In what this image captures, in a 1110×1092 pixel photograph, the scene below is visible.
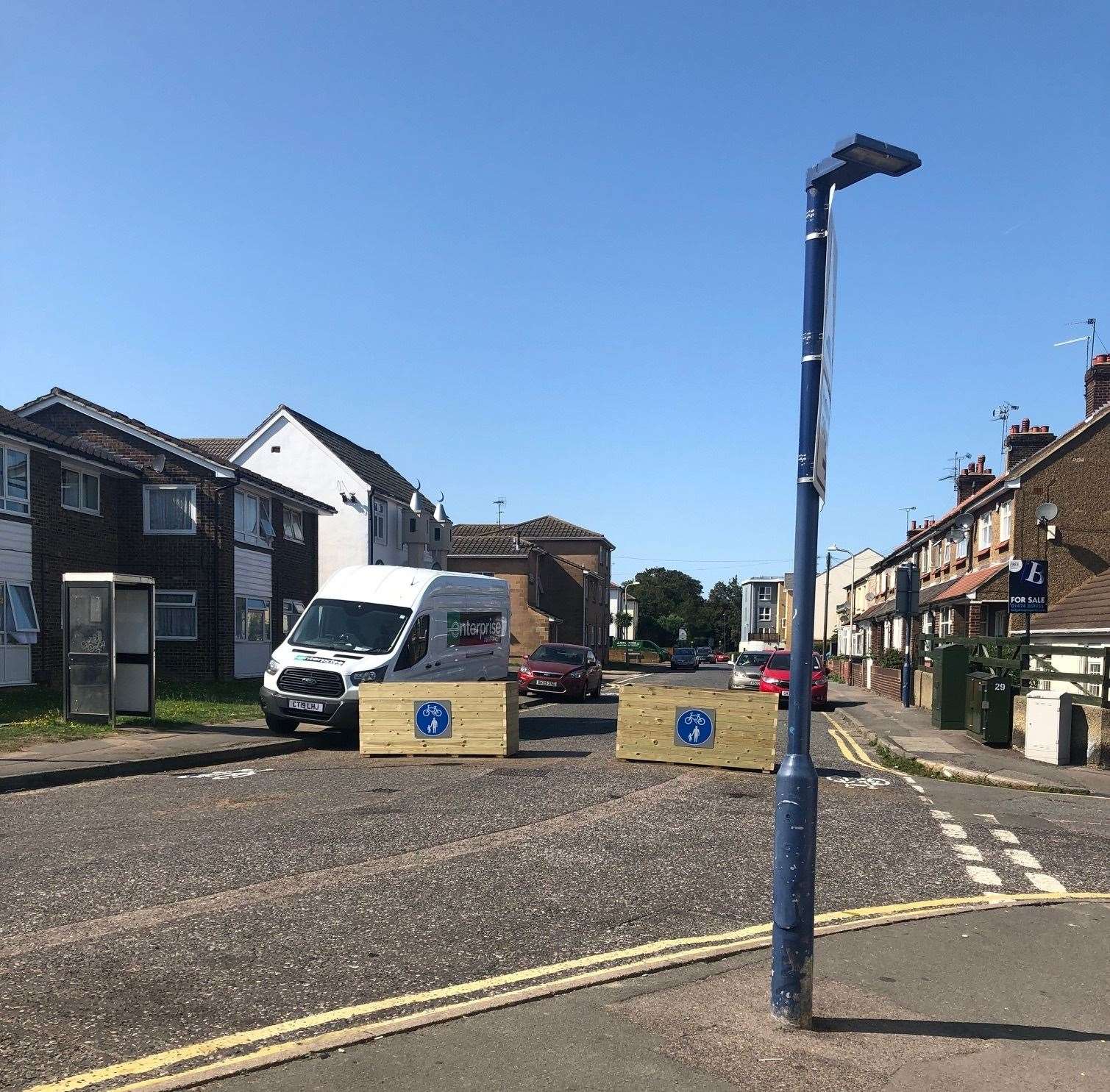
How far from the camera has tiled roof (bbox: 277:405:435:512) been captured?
1660 inches

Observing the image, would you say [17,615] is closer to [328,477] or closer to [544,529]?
[328,477]

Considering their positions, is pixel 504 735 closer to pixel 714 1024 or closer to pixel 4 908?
pixel 4 908

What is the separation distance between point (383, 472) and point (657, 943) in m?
42.3

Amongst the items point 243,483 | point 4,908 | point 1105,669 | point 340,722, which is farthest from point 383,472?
point 4,908

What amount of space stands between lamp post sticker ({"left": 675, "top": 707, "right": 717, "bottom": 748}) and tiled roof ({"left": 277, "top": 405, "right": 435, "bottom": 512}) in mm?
30084

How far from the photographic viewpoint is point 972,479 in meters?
42.2

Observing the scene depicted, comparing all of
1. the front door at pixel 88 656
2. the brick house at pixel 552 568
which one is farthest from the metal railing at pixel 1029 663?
the brick house at pixel 552 568

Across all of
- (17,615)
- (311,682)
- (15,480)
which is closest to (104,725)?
(311,682)

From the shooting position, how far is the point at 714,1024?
4590mm

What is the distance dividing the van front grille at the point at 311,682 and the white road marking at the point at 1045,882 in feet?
33.3

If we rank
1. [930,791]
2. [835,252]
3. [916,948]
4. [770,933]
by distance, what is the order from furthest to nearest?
[930,791] → [770,933] → [916,948] → [835,252]

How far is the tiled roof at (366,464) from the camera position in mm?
42156

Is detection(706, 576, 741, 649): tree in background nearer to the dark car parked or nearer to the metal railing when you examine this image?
the dark car parked

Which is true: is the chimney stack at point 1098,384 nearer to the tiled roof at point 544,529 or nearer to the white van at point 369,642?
the white van at point 369,642
